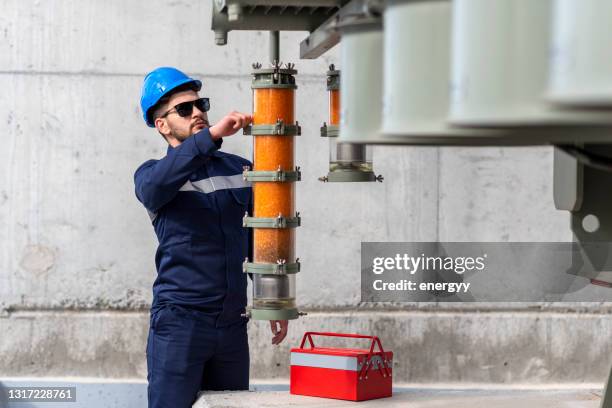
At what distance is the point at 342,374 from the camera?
3.71 metres

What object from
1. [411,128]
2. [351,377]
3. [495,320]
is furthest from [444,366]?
[411,128]

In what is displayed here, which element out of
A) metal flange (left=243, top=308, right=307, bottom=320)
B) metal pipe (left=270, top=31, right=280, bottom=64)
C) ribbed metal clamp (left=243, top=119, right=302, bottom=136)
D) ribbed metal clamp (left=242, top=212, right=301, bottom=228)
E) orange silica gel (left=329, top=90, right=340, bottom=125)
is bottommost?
metal flange (left=243, top=308, right=307, bottom=320)

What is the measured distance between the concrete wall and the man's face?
1.55 metres

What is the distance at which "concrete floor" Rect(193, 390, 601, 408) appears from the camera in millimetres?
3654

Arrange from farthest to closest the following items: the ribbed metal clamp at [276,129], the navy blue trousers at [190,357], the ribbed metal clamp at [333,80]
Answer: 1. the navy blue trousers at [190,357]
2. the ribbed metal clamp at [333,80]
3. the ribbed metal clamp at [276,129]

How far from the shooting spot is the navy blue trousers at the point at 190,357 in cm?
399

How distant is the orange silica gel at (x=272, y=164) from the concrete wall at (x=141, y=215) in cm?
225

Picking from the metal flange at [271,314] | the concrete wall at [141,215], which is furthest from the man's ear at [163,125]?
the concrete wall at [141,215]

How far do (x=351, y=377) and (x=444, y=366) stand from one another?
242cm

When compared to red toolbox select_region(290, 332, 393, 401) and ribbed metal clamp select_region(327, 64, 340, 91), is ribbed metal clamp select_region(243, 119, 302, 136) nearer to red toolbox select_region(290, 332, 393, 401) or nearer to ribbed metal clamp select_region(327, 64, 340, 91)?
ribbed metal clamp select_region(327, 64, 340, 91)

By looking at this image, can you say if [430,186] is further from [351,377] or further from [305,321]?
[351,377]

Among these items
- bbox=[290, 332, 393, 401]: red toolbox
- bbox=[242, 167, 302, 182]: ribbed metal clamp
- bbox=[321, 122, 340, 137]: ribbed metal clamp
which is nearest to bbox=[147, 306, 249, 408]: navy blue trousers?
bbox=[290, 332, 393, 401]: red toolbox

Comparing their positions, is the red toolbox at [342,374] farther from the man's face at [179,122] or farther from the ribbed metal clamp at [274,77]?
the man's face at [179,122]

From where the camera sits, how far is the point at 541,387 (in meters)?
6.00
